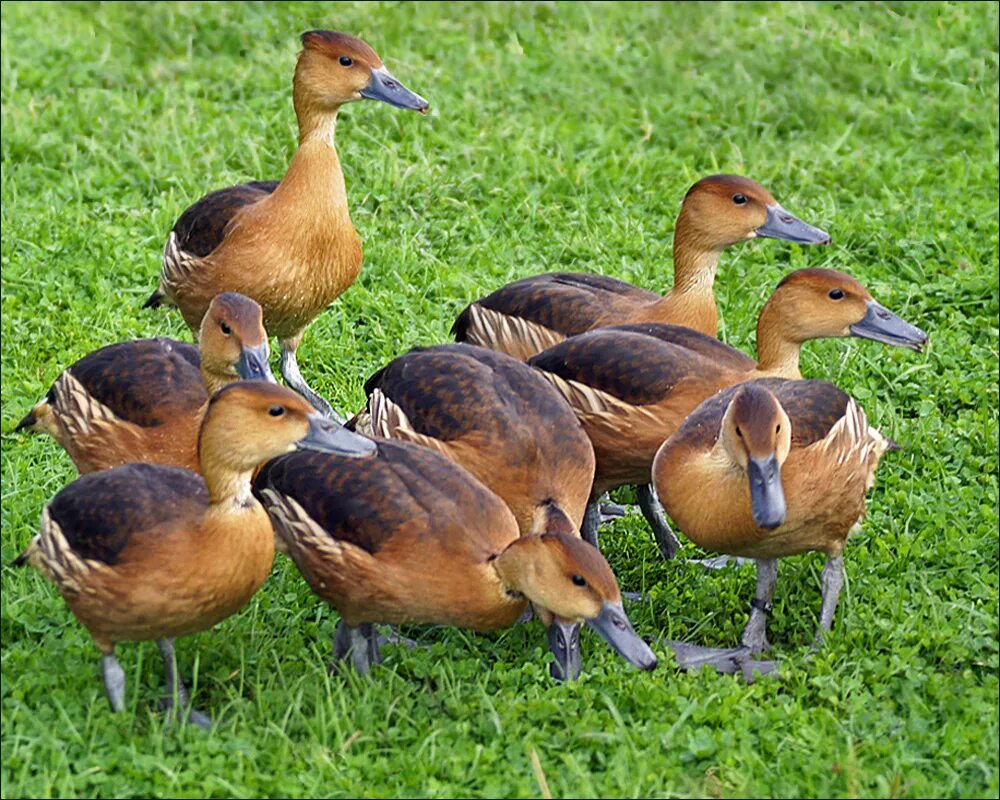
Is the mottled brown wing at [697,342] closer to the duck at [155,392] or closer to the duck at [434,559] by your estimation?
the duck at [434,559]

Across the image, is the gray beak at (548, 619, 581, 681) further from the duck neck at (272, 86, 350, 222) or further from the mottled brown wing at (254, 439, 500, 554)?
the duck neck at (272, 86, 350, 222)

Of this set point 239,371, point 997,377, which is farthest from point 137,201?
point 997,377

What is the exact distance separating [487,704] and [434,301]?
3433mm

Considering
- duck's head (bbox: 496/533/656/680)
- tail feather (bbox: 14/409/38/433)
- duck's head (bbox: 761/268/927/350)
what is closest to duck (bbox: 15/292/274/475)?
tail feather (bbox: 14/409/38/433)

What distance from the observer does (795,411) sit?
18.7 feet

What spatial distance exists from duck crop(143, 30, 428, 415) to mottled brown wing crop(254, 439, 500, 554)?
1.64m

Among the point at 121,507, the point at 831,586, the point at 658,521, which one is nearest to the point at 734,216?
the point at 658,521

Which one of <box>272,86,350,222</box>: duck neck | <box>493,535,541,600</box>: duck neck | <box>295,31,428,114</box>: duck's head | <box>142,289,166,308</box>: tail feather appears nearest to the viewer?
<box>493,535,541,600</box>: duck neck

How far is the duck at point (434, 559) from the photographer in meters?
5.20

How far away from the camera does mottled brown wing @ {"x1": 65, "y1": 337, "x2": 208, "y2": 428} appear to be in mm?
5953

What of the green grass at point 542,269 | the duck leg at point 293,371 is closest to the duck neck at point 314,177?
the duck leg at point 293,371

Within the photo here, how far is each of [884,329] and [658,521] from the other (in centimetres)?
122

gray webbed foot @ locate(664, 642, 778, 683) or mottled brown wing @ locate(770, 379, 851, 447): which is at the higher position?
mottled brown wing @ locate(770, 379, 851, 447)

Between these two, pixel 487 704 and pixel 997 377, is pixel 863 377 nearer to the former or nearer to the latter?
pixel 997 377
